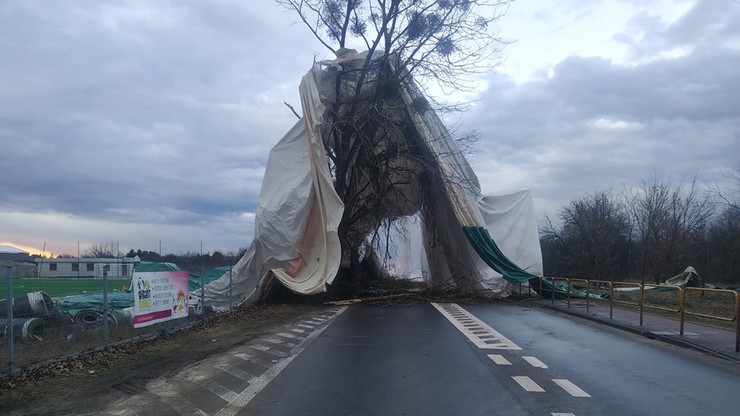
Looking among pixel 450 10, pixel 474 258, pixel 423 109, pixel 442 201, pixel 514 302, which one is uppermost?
pixel 450 10

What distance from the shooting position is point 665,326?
14906 millimetres

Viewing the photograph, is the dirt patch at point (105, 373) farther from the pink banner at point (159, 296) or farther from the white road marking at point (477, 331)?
the white road marking at point (477, 331)

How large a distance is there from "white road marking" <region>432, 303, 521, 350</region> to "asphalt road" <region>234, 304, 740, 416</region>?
4 centimetres

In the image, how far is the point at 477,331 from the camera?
560 inches

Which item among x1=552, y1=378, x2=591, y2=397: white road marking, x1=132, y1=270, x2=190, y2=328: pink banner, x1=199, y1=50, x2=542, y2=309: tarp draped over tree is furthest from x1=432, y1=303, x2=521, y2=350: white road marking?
x1=132, y1=270, x2=190, y2=328: pink banner

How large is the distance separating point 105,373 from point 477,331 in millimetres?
8518

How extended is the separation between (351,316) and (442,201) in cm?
Answer: 1063

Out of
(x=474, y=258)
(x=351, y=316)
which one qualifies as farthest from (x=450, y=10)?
(x=351, y=316)

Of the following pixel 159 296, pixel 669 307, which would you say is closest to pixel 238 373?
pixel 159 296

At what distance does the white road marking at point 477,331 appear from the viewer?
1175cm

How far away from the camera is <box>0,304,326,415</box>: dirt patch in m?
7.21

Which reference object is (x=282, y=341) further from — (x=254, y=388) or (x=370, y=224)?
(x=370, y=224)

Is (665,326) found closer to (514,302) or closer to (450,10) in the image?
(514,302)

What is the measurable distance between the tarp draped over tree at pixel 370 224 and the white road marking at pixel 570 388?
1418 centimetres
